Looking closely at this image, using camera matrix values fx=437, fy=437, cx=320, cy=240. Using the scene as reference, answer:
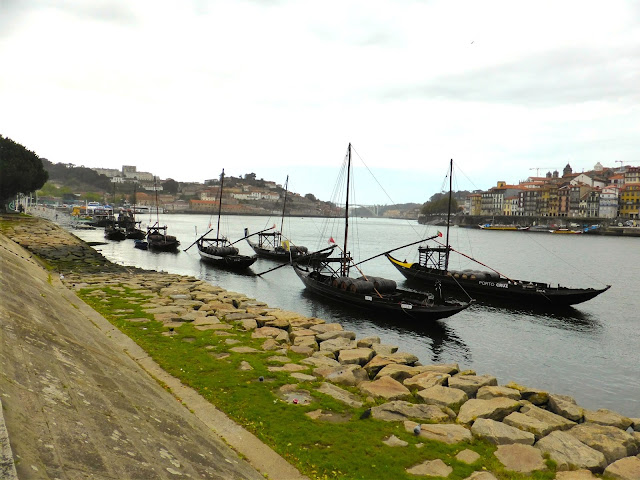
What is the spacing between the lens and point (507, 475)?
31.1 feet

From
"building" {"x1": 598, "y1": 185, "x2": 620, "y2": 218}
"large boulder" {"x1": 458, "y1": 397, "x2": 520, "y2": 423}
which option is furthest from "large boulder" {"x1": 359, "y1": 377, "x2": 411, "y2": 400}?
"building" {"x1": 598, "y1": 185, "x2": 620, "y2": 218}

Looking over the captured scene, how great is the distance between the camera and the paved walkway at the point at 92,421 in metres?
5.46

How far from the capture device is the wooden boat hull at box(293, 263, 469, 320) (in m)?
30.8

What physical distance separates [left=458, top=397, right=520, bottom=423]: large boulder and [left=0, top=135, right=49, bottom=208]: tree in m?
86.2

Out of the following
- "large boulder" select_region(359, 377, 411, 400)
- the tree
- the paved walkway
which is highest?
the tree

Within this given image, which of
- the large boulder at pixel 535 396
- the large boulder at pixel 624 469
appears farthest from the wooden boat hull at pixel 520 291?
the large boulder at pixel 624 469

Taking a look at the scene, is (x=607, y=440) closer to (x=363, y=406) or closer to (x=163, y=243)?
(x=363, y=406)

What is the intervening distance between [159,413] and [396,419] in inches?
244

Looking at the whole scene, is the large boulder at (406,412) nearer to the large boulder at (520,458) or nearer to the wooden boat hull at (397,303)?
the large boulder at (520,458)

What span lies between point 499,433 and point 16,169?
90475mm

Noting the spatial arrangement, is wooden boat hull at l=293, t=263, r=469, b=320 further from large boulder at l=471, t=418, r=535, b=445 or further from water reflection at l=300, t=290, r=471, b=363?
large boulder at l=471, t=418, r=535, b=445

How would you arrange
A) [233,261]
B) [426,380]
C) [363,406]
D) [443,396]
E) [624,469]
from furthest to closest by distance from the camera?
1. [233,261]
2. [426,380]
3. [443,396]
4. [363,406]
5. [624,469]

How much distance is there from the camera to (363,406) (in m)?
12.5

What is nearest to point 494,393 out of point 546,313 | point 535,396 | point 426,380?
point 535,396
